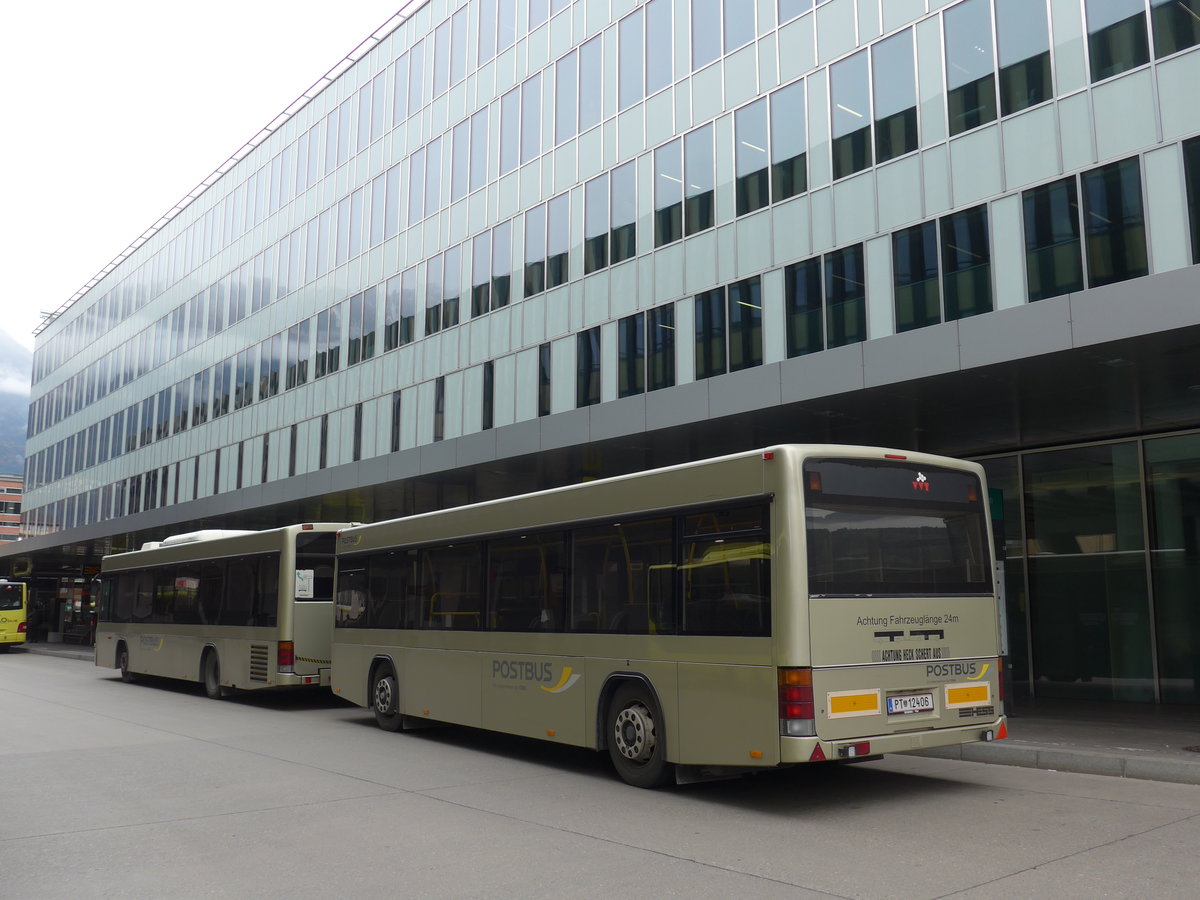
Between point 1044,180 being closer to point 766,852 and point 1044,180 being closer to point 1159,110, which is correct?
point 1159,110

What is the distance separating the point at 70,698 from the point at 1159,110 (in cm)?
2054

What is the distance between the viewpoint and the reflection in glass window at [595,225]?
22.2 metres

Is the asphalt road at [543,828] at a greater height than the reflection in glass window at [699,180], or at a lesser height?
lesser

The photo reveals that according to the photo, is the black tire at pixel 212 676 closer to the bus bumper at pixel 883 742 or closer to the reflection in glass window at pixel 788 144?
the reflection in glass window at pixel 788 144

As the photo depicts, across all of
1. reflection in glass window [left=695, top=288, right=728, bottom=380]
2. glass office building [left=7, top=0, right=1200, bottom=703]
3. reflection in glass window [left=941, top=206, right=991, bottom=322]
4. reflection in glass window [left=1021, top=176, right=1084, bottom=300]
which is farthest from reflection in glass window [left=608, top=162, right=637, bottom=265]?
reflection in glass window [left=1021, top=176, right=1084, bottom=300]

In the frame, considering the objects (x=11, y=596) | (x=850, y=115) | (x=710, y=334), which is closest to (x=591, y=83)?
(x=710, y=334)

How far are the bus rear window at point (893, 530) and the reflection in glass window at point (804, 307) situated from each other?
7948mm

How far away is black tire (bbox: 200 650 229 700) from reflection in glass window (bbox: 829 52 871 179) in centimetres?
1417

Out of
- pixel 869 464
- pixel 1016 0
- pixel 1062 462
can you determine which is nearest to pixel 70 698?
pixel 869 464

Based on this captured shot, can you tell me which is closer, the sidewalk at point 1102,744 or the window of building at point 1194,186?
the sidewalk at point 1102,744

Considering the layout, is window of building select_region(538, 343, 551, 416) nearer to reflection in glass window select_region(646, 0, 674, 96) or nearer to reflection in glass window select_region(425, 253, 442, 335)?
reflection in glass window select_region(425, 253, 442, 335)

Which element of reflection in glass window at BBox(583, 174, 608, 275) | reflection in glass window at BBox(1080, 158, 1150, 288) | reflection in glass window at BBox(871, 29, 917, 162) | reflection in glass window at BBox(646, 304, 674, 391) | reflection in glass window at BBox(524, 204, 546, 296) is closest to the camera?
reflection in glass window at BBox(1080, 158, 1150, 288)

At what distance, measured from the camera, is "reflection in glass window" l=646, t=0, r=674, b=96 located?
2102cm

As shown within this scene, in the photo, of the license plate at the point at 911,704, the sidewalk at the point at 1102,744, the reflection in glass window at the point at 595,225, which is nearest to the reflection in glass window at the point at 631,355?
the reflection in glass window at the point at 595,225
